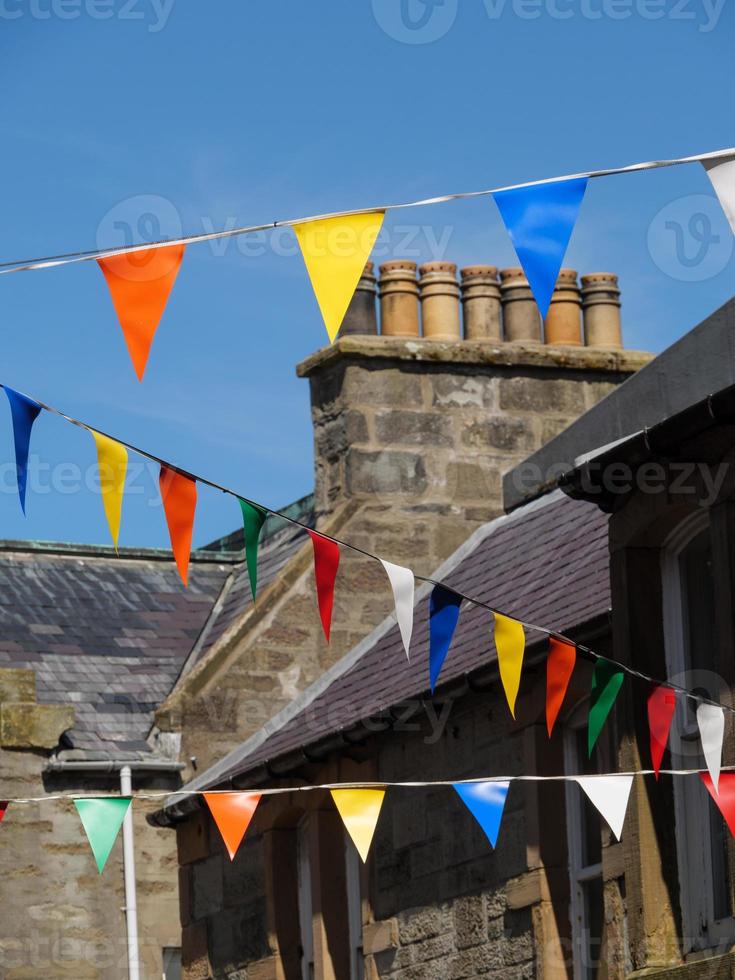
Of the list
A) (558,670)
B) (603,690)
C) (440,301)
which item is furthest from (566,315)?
(603,690)

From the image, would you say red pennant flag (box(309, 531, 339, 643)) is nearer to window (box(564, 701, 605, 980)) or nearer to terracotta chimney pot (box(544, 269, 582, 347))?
window (box(564, 701, 605, 980))

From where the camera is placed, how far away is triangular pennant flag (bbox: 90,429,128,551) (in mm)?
8938

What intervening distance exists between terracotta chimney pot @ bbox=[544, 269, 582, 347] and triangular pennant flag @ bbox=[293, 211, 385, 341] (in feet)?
38.3

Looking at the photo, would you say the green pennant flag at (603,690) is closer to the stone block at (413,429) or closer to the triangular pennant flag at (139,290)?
the triangular pennant flag at (139,290)

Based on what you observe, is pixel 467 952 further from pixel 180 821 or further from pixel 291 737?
pixel 180 821

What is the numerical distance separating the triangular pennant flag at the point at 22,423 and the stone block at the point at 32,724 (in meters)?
8.90

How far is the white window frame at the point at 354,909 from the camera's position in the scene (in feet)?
47.0

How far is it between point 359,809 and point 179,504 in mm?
1619

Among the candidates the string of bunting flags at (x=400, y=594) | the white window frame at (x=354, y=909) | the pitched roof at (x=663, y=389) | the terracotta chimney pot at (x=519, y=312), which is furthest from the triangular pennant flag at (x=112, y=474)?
the terracotta chimney pot at (x=519, y=312)

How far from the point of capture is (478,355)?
1920cm

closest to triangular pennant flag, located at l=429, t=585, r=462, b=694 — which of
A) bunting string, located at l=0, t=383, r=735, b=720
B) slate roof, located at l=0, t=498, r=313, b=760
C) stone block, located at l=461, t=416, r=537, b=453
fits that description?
bunting string, located at l=0, t=383, r=735, b=720

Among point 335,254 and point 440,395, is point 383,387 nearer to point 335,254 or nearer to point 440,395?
point 440,395

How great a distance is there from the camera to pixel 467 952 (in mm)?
12852

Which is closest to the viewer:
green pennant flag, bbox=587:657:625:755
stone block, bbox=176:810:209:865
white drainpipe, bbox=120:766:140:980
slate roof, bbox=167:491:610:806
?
green pennant flag, bbox=587:657:625:755
